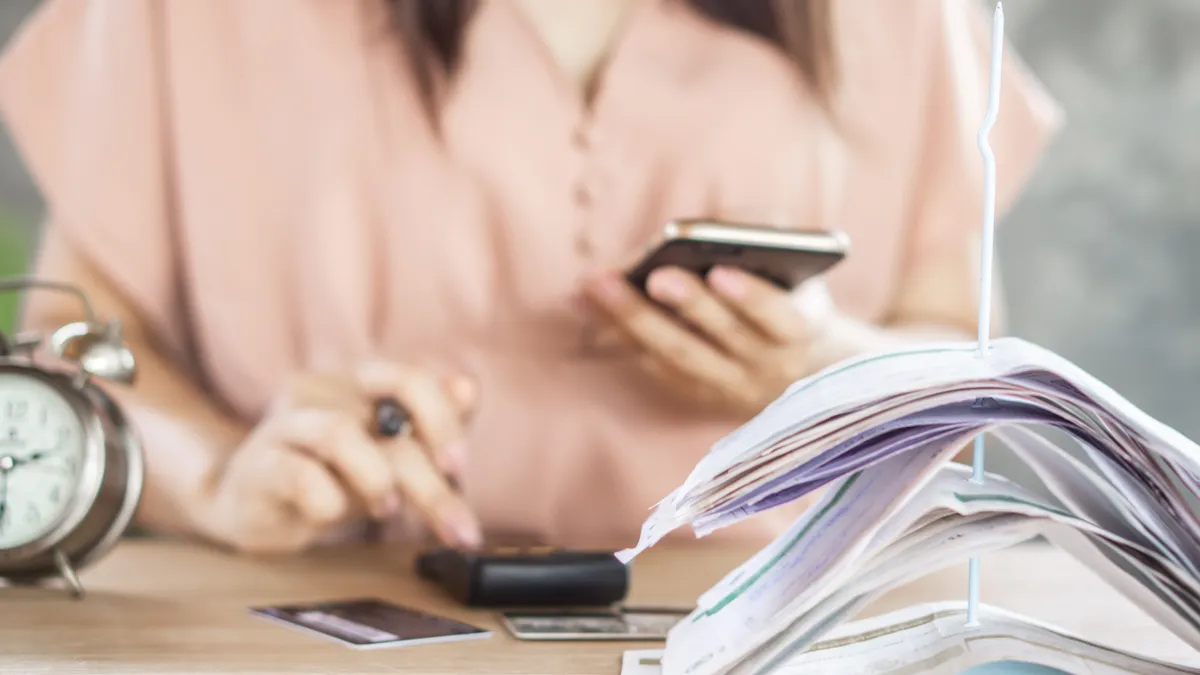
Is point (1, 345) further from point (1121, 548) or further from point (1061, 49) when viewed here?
point (1061, 49)

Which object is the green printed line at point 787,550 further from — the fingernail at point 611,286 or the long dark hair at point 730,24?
the long dark hair at point 730,24

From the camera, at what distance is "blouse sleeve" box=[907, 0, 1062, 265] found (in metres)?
1.32

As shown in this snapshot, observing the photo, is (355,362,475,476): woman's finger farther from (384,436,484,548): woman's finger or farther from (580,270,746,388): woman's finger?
(580,270,746,388): woman's finger

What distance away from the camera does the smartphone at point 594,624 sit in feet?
2.08

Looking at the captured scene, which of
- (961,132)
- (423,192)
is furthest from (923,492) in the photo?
(961,132)

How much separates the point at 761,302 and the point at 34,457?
1.89 ft

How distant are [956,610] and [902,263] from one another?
84cm

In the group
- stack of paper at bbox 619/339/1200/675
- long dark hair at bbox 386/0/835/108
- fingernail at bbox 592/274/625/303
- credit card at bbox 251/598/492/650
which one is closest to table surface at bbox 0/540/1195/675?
credit card at bbox 251/598/492/650

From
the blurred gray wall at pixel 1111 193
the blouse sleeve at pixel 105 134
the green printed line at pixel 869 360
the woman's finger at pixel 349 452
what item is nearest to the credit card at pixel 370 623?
the woman's finger at pixel 349 452

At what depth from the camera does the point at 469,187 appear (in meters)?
1.20

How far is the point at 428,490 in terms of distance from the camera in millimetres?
891

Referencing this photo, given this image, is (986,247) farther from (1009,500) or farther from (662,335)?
(662,335)

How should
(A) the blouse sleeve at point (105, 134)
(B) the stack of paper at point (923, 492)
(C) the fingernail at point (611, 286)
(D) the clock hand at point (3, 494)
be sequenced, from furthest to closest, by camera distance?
(A) the blouse sleeve at point (105, 134) < (C) the fingernail at point (611, 286) < (D) the clock hand at point (3, 494) < (B) the stack of paper at point (923, 492)

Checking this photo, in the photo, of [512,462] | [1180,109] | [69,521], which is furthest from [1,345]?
[1180,109]
